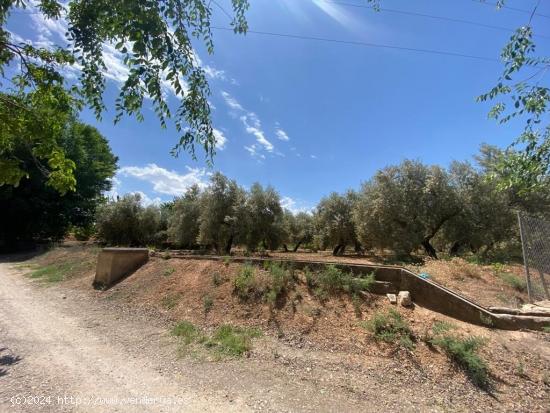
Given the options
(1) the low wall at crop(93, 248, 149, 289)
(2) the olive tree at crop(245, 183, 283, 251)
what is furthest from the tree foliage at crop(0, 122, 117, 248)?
(1) the low wall at crop(93, 248, 149, 289)

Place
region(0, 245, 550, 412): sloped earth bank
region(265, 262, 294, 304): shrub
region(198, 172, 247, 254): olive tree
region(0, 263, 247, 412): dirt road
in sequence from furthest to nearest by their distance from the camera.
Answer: region(198, 172, 247, 254): olive tree
region(265, 262, 294, 304): shrub
region(0, 245, 550, 412): sloped earth bank
region(0, 263, 247, 412): dirt road

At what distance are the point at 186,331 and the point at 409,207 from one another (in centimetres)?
1538

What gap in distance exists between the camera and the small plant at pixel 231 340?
5.71m

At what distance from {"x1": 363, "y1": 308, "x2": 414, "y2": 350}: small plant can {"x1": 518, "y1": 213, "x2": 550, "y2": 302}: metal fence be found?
3607mm

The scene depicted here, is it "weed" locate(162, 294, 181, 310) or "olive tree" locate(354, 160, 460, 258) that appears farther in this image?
"olive tree" locate(354, 160, 460, 258)

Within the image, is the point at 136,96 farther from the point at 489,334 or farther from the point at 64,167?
the point at 489,334

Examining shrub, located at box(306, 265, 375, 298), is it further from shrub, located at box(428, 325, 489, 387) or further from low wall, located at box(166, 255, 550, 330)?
shrub, located at box(428, 325, 489, 387)

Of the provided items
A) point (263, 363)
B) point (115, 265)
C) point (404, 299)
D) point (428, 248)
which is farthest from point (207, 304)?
point (428, 248)

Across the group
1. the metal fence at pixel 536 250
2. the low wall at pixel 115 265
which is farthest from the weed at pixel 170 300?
the metal fence at pixel 536 250

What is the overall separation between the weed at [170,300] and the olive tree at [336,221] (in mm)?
18895

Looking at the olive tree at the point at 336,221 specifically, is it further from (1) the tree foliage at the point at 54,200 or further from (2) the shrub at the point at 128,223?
(1) the tree foliage at the point at 54,200

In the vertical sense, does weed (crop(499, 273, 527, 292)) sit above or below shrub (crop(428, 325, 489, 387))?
above

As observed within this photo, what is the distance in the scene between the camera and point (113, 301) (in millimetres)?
9531

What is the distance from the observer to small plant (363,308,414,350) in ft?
18.8
